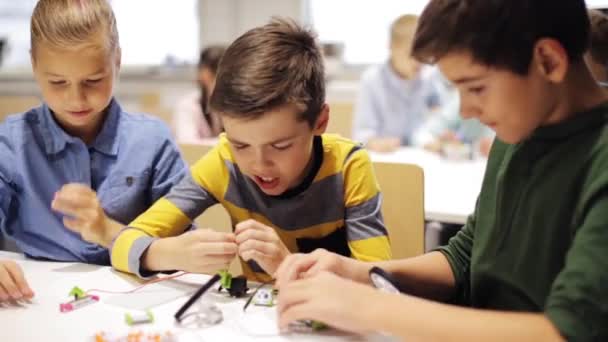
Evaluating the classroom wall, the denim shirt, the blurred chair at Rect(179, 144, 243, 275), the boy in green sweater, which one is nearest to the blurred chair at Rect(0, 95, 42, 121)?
the classroom wall

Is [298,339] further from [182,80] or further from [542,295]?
[182,80]

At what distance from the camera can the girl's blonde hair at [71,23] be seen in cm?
118

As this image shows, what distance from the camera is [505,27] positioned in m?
0.72

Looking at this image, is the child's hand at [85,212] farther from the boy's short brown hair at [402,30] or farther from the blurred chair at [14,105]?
the blurred chair at [14,105]

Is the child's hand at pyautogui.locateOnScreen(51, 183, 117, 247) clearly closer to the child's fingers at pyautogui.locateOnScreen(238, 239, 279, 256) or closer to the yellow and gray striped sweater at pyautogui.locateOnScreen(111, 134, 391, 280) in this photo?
the yellow and gray striped sweater at pyautogui.locateOnScreen(111, 134, 391, 280)

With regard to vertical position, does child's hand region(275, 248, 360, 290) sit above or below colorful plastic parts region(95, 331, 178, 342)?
above

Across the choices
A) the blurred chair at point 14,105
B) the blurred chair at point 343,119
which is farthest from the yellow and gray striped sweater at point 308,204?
the blurred chair at point 14,105

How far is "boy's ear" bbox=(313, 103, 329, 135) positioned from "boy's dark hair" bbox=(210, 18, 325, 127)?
0.01 m

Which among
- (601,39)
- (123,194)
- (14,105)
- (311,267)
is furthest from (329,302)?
(14,105)

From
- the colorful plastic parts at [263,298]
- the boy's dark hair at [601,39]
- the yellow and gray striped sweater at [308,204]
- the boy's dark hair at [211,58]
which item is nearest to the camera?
the colorful plastic parts at [263,298]

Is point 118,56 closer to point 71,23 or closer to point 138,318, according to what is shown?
point 71,23

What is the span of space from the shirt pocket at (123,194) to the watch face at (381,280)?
24.2 inches

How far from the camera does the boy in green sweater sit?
2.19 ft

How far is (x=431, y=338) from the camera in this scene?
2.34 feet
